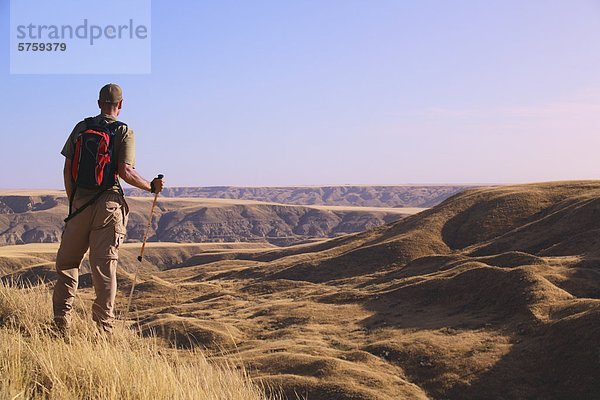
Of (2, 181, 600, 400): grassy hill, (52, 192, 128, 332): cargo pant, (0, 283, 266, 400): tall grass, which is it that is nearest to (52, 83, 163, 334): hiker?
(52, 192, 128, 332): cargo pant

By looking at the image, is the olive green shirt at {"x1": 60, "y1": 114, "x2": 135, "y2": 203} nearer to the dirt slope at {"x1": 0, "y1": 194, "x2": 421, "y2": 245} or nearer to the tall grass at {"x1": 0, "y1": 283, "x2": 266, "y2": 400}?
the tall grass at {"x1": 0, "y1": 283, "x2": 266, "y2": 400}

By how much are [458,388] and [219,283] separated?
2098 cm

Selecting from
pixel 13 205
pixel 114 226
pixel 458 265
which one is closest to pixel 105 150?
pixel 114 226

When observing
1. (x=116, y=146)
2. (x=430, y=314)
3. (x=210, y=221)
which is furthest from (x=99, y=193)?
(x=210, y=221)

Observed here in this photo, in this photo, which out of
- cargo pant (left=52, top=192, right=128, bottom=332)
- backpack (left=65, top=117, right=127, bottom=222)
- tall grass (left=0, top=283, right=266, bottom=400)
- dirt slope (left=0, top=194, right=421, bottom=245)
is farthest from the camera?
dirt slope (left=0, top=194, right=421, bottom=245)

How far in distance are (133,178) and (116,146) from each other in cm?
34

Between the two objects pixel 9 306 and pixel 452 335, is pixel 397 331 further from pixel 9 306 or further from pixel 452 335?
pixel 9 306

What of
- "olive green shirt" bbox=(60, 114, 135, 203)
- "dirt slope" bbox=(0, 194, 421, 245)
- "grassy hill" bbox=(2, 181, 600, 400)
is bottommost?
"dirt slope" bbox=(0, 194, 421, 245)

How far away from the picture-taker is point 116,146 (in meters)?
5.78

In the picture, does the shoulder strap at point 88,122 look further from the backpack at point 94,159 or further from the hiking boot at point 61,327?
the hiking boot at point 61,327

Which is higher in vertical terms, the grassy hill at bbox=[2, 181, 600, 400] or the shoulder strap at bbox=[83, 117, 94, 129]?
the shoulder strap at bbox=[83, 117, 94, 129]

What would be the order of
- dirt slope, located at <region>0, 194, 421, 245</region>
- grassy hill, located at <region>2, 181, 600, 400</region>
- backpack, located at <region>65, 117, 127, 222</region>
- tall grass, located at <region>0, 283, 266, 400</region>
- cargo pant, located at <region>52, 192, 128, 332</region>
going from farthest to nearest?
dirt slope, located at <region>0, 194, 421, 245</region>
grassy hill, located at <region>2, 181, 600, 400</region>
cargo pant, located at <region>52, 192, 128, 332</region>
backpack, located at <region>65, 117, 127, 222</region>
tall grass, located at <region>0, 283, 266, 400</region>

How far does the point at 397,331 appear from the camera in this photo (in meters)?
15.0

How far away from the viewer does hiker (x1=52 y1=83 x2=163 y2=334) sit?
18.7ft
